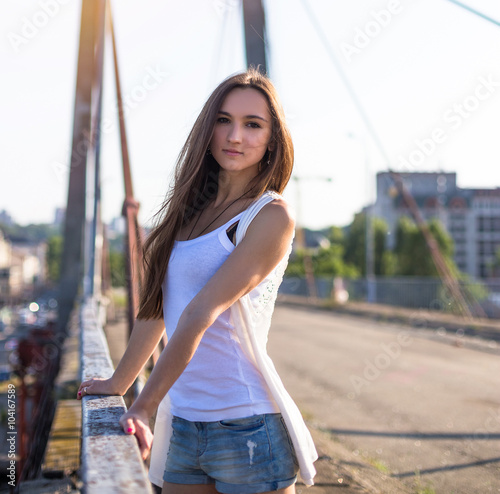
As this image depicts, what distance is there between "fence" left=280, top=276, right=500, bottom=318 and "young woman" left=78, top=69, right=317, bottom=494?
48.8ft

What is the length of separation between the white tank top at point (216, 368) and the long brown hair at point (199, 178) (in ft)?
0.41

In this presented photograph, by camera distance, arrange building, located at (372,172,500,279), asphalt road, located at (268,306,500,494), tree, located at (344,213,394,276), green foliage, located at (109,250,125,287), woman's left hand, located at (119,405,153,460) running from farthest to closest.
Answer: building, located at (372,172,500,279)
tree, located at (344,213,394,276)
asphalt road, located at (268,306,500,494)
green foliage, located at (109,250,125,287)
woman's left hand, located at (119,405,153,460)

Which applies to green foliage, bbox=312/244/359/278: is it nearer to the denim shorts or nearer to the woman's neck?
the woman's neck

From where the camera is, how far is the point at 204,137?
1651 mm

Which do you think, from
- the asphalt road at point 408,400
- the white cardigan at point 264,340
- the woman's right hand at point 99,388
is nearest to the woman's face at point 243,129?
the white cardigan at point 264,340

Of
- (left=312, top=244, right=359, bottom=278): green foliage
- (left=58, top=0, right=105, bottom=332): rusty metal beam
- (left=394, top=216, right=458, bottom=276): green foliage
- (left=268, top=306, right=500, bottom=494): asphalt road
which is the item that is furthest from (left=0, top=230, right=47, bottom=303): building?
(left=268, top=306, right=500, bottom=494): asphalt road

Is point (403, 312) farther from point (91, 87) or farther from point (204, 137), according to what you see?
point (204, 137)

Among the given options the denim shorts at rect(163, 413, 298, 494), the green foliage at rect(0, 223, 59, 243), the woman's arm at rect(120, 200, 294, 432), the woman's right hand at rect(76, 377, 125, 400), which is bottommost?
the green foliage at rect(0, 223, 59, 243)

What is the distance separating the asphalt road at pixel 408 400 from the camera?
173 inches

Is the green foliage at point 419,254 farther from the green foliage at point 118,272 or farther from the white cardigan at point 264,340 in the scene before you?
the white cardigan at point 264,340

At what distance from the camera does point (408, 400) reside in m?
6.82

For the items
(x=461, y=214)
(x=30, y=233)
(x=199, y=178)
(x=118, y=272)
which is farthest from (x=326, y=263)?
(x=30, y=233)

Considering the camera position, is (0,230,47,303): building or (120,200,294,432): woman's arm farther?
(0,230,47,303): building

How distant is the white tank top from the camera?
147 centimetres
